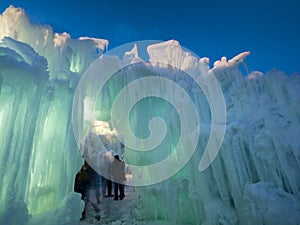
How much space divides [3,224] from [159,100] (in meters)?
6.66

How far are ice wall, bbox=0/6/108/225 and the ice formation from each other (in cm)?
2

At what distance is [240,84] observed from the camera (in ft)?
27.8

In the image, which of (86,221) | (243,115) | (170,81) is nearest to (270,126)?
(243,115)

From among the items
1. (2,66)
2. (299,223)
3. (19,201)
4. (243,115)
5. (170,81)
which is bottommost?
(299,223)

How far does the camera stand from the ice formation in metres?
5.29

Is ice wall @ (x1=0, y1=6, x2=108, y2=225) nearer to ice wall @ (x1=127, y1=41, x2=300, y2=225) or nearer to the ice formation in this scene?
the ice formation

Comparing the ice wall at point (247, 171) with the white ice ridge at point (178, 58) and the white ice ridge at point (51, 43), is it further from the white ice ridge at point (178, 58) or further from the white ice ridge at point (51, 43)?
the white ice ridge at point (51, 43)

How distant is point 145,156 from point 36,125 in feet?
14.3

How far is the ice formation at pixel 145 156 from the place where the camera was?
5293 millimetres

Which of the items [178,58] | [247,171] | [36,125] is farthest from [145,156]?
[178,58]

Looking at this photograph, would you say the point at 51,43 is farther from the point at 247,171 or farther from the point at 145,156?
the point at 247,171

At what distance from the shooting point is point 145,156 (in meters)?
8.90

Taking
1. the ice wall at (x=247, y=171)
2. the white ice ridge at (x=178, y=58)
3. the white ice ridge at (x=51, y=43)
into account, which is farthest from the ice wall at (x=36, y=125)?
the white ice ridge at (x=178, y=58)

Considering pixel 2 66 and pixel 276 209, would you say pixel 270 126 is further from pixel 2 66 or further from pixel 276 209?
pixel 2 66
